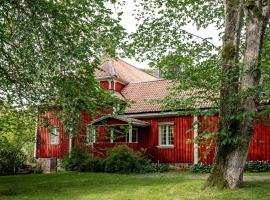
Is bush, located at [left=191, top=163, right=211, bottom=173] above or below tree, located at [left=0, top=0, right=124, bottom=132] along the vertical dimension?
below

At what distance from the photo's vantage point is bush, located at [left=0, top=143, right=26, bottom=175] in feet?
65.7

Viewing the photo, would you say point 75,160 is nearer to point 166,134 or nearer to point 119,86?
point 166,134

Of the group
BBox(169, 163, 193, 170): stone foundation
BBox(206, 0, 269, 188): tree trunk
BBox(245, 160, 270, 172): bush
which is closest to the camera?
BBox(206, 0, 269, 188): tree trunk

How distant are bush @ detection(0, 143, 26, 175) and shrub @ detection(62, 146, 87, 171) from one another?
258 centimetres

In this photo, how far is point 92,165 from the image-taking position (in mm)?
20141

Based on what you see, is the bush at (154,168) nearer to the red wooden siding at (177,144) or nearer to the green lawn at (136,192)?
the red wooden siding at (177,144)

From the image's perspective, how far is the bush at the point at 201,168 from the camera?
738 inches

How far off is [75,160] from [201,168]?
7202 mm

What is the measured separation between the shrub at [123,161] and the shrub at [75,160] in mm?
2048

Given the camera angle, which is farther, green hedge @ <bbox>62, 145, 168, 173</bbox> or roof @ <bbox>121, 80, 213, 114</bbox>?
roof @ <bbox>121, 80, 213, 114</bbox>

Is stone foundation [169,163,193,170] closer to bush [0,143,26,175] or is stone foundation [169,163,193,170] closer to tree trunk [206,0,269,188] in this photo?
bush [0,143,26,175]

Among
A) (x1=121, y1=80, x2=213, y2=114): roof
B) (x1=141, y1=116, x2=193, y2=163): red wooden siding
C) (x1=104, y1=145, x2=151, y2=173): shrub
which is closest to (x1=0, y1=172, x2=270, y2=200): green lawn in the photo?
(x1=104, y1=145, x2=151, y2=173): shrub

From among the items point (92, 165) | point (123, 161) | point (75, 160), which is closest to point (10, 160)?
point (75, 160)

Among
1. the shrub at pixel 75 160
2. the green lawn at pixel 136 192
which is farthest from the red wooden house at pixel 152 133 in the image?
the green lawn at pixel 136 192
